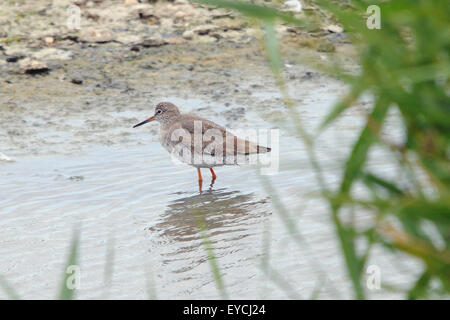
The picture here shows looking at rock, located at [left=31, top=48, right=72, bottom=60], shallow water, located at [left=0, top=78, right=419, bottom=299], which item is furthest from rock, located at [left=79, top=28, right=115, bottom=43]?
shallow water, located at [left=0, top=78, right=419, bottom=299]

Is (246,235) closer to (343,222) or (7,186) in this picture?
(7,186)

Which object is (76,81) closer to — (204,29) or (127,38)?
(127,38)

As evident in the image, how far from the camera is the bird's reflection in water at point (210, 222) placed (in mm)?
5594

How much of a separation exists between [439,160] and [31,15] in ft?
29.6

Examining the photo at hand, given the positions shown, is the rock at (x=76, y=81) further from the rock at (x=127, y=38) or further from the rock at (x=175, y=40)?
the rock at (x=175, y=40)

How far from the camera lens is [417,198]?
1936mm

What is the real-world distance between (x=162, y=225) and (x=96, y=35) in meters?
4.54

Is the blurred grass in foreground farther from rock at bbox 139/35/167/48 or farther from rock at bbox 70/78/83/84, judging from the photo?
rock at bbox 139/35/167/48

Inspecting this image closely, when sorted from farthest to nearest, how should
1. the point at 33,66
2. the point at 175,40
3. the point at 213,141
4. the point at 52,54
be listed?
the point at 175,40 → the point at 52,54 → the point at 33,66 → the point at 213,141

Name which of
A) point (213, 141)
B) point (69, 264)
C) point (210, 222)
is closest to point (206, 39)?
point (213, 141)

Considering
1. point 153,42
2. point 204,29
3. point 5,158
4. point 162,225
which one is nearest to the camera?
point 162,225

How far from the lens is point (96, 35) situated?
1007 cm

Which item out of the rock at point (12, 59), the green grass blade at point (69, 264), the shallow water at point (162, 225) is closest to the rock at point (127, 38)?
the rock at point (12, 59)

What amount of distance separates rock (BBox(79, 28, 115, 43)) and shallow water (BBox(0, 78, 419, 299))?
196 centimetres
